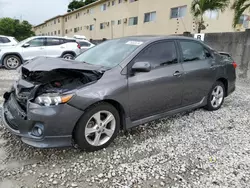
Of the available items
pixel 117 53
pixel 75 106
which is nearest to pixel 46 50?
pixel 117 53

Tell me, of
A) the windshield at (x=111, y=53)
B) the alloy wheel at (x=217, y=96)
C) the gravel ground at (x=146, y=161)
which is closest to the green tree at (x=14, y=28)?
the windshield at (x=111, y=53)

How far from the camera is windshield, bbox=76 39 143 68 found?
2955mm

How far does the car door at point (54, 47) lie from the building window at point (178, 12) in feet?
31.5

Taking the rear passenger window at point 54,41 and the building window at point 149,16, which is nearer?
the rear passenger window at point 54,41

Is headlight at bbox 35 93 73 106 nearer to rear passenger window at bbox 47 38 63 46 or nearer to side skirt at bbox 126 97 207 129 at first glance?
side skirt at bbox 126 97 207 129

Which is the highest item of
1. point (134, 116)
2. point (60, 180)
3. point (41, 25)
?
point (41, 25)

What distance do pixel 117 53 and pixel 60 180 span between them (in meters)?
1.92

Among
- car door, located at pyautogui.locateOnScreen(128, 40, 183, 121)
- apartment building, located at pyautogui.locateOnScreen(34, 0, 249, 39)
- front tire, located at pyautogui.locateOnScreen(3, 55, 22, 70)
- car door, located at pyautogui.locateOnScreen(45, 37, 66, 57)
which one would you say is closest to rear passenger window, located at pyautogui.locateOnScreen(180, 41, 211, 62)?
car door, located at pyautogui.locateOnScreen(128, 40, 183, 121)

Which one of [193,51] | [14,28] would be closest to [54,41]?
[193,51]

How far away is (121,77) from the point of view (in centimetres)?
269

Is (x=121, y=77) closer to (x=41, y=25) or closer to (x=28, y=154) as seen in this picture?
(x=28, y=154)

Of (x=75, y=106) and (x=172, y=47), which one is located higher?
(x=172, y=47)

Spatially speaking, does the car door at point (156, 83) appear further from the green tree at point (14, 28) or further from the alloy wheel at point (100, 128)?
the green tree at point (14, 28)

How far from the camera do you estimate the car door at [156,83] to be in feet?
9.34
